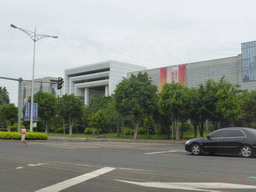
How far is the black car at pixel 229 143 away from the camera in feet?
42.5

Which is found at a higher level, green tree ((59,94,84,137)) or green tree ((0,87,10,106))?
green tree ((0,87,10,106))

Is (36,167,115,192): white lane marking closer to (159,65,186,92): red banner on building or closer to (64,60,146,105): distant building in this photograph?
(159,65,186,92): red banner on building

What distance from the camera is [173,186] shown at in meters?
6.16

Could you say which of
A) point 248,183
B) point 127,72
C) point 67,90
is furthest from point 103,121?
point 67,90

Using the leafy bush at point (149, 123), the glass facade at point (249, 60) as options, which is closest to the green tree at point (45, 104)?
the leafy bush at point (149, 123)

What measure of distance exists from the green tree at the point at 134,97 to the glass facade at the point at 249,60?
31997 mm

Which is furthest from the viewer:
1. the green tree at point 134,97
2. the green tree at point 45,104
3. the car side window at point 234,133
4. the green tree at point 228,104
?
the green tree at point 45,104

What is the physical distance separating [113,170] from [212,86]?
26600 mm

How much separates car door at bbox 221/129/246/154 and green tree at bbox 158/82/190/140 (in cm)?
1753

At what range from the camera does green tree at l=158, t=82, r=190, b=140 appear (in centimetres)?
3159

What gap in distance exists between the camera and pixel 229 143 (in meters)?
13.5

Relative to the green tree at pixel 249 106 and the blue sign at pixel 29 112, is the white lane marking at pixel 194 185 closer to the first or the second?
the green tree at pixel 249 106

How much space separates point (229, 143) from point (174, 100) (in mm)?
17889

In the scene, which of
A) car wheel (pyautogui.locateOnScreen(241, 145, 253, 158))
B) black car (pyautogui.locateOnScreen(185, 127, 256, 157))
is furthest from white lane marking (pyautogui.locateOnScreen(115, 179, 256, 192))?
black car (pyautogui.locateOnScreen(185, 127, 256, 157))
